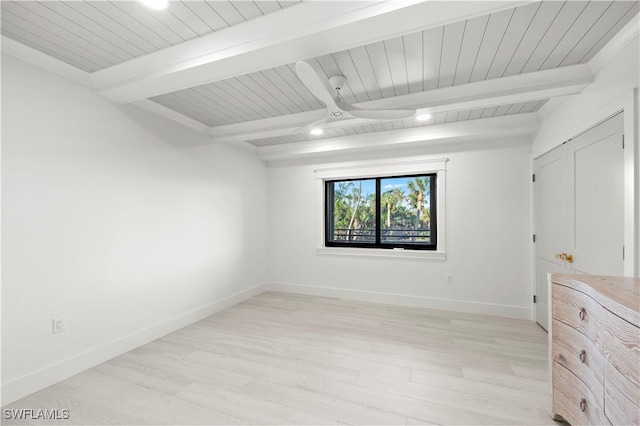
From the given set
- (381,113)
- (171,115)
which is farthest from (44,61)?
(381,113)

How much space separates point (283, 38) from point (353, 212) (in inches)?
124

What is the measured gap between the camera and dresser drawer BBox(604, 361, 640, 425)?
102cm

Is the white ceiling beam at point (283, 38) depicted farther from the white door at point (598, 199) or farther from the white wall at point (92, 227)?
the white door at point (598, 199)

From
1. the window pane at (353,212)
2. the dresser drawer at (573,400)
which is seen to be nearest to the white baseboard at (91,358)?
the window pane at (353,212)

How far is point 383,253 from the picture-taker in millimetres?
4078

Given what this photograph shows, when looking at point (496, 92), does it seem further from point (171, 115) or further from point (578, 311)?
point (171, 115)

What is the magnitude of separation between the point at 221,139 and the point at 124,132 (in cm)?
116

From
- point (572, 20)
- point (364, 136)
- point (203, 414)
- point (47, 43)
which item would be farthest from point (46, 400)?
point (572, 20)

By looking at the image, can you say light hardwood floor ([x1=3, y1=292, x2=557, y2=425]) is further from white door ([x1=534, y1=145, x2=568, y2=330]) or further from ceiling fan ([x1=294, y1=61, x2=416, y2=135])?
ceiling fan ([x1=294, y1=61, x2=416, y2=135])

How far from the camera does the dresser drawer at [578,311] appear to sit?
1.30 metres

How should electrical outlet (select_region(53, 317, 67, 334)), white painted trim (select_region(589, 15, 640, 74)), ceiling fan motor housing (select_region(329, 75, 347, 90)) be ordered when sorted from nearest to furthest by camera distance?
white painted trim (select_region(589, 15, 640, 74)), electrical outlet (select_region(53, 317, 67, 334)), ceiling fan motor housing (select_region(329, 75, 347, 90))

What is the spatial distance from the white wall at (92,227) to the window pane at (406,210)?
98.0 inches

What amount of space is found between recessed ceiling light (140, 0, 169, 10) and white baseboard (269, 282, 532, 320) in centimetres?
382

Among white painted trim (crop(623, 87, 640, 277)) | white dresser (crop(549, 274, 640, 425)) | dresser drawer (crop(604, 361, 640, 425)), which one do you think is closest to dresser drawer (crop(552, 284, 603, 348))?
white dresser (crop(549, 274, 640, 425))
